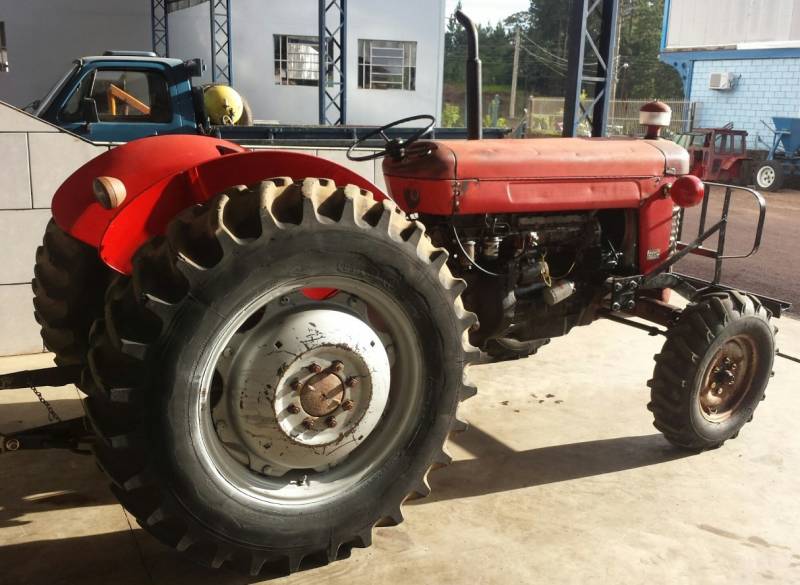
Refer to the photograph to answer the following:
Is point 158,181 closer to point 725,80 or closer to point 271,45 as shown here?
point 271,45

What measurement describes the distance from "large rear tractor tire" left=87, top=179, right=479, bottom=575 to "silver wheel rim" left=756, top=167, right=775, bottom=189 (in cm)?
1708

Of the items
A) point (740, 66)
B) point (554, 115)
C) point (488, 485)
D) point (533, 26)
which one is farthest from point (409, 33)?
point (533, 26)

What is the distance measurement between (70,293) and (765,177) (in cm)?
1759

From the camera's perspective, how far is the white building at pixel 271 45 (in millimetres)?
17031

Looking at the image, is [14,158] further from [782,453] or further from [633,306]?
[782,453]

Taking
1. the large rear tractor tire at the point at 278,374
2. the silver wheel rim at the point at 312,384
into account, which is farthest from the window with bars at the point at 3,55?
the silver wheel rim at the point at 312,384

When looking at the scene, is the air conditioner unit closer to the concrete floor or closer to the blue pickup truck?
the blue pickup truck

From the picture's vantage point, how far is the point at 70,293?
3025 mm

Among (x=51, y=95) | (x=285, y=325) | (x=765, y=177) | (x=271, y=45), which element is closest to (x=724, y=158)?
(x=765, y=177)

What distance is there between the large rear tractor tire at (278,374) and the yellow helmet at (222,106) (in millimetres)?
6230

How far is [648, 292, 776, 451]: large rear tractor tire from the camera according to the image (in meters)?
3.51

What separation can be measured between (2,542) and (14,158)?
8.39 feet

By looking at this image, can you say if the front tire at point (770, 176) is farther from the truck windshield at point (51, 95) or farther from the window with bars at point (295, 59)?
the truck windshield at point (51, 95)

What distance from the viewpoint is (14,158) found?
4.47 m
